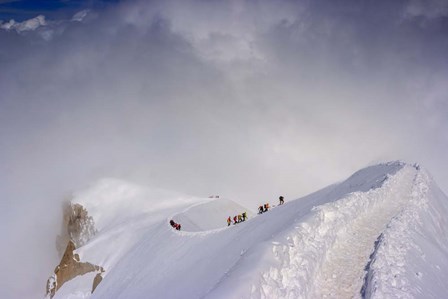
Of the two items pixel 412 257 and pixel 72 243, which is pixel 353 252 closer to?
pixel 412 257

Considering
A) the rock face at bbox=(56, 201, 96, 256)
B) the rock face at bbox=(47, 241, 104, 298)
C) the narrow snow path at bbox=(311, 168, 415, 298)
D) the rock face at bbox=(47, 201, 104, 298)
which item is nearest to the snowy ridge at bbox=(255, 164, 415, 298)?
the narrow snow path at bbox=(311, 168, 415, 298)

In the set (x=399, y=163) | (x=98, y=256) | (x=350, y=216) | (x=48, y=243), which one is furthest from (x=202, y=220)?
(x=48, y=243)

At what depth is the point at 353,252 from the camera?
1767 centimetres

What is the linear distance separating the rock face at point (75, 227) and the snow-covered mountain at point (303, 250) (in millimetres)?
10038

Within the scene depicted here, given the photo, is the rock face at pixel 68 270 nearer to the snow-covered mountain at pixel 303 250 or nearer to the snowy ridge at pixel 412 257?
the snow-covered mountain at pixel 303 250

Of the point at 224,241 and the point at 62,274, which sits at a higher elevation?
the point at 62,274

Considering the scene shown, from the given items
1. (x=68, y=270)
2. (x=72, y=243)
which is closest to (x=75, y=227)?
(x=72, y=243)

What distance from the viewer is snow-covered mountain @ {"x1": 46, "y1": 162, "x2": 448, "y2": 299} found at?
14828 millimetres

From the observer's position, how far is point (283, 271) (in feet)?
49.3

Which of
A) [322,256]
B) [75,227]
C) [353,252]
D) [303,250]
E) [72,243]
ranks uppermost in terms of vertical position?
[75,227]

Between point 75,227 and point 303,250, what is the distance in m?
59.4

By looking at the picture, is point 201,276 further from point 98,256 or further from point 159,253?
point 98,256

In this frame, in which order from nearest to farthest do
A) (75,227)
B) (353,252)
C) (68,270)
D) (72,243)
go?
(353,252)
(68,270)
(72,243)
(75,227)

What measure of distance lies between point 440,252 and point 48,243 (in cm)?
7919
